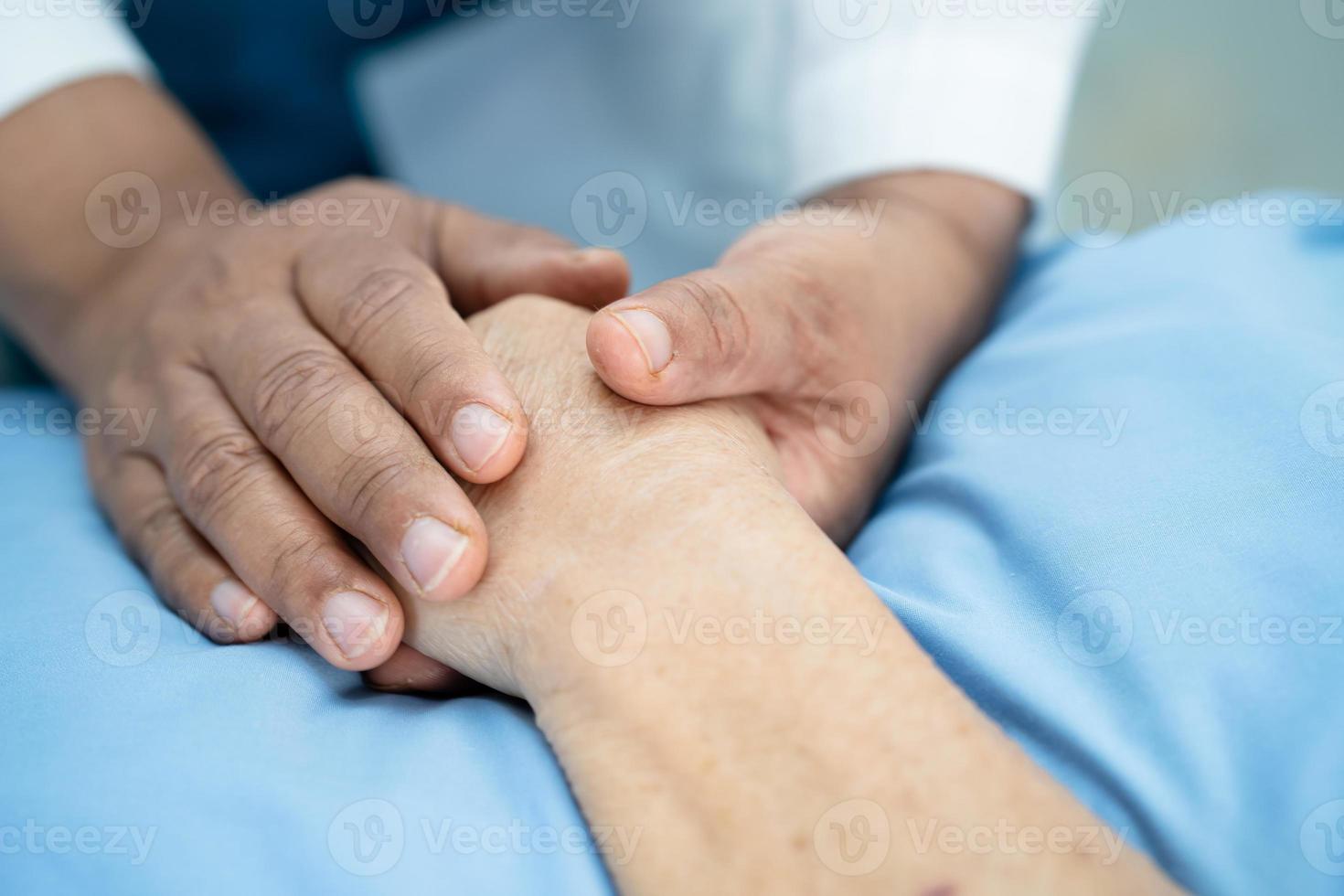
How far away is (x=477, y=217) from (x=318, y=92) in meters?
0.50

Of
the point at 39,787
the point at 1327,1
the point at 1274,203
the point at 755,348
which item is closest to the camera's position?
the point at 39,787

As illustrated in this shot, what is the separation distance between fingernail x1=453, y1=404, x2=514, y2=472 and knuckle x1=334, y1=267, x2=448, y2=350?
14cm

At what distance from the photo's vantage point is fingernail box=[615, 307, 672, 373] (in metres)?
0.65

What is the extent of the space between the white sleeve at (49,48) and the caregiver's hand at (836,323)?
750mm

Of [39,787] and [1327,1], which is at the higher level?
[1327,1]

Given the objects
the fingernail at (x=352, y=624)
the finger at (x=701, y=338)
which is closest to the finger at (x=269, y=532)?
the fingernail at (x=352, y=624)

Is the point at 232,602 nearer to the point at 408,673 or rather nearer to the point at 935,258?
the point at 408,673

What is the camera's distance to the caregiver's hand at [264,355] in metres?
0.67

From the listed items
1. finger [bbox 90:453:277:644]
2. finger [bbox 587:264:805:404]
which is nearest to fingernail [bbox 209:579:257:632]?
finger [bbox 90:453:277:644]

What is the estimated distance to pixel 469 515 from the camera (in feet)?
2.12

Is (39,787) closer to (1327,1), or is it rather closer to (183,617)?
(183,617)

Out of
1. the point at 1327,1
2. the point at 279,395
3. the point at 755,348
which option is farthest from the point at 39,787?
the point at 1327,1

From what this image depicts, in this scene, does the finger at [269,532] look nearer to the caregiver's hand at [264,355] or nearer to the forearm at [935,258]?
the caregiver's hand at [264,355]

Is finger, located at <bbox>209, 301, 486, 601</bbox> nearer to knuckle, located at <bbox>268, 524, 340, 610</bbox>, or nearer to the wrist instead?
knuckle, located at <bbox>268, 524, 340, 610</bbox>
